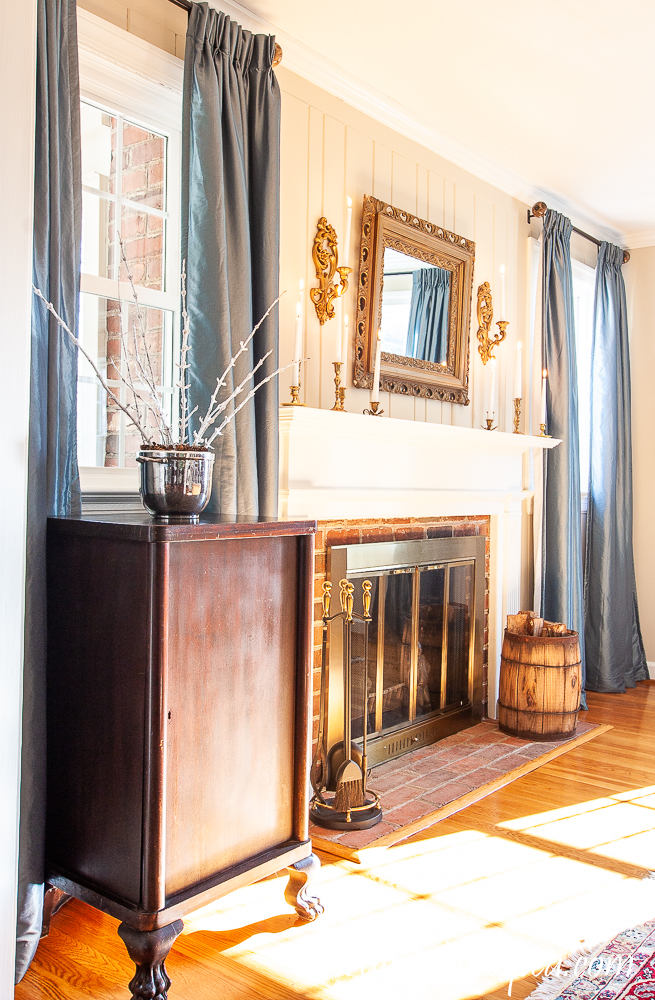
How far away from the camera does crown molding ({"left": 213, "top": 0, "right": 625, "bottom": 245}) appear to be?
2.72 meters

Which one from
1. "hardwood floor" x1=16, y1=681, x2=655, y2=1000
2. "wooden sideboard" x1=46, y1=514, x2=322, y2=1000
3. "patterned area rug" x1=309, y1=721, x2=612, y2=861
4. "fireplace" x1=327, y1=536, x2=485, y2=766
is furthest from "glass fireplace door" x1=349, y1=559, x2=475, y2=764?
"wooden sideboard" x1=46, y1=514, x2=322, y2=1000

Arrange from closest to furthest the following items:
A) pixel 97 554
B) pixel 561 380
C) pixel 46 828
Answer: pixel 97 554
pixel 46 828
pixel 561 380

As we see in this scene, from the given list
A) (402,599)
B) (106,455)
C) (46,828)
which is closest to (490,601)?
(402,599)

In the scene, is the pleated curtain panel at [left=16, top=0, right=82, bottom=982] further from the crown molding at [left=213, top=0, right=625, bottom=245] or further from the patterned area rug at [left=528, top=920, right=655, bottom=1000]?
the patterned area rug at [left=528, top=920, right=655, bottom=1000]

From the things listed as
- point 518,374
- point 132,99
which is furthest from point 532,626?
point 132,99

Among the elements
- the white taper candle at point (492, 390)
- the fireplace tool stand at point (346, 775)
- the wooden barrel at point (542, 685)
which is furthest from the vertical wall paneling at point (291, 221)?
the wooden barrel at point (542, 685)

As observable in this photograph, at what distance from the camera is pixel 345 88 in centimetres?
302

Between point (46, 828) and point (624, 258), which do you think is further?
point (624, 258)

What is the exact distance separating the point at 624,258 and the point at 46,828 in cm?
447

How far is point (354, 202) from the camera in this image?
10.2 feet

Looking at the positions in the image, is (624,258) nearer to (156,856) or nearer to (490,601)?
(490,601)

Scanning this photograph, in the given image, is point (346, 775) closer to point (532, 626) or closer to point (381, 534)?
point (381, 534)

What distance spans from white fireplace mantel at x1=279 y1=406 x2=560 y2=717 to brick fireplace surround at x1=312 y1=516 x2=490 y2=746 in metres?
0.04

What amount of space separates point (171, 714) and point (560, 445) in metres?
3.10
